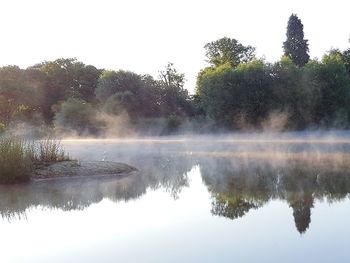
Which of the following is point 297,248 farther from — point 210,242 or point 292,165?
point 292,165

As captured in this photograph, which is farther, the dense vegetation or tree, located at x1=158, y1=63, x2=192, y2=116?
tree, located at x1=158, y1=63, x2=192, y2=116

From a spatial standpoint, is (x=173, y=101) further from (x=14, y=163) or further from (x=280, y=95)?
(x=14, y=163)

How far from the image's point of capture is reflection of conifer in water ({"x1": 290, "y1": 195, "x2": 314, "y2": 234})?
6.67m

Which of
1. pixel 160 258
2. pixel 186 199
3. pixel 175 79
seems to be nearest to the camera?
pixel 160 258

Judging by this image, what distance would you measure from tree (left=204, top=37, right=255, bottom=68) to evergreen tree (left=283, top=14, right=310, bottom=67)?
35.7 ft

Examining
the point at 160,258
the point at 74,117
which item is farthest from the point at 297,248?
the point at 74,117

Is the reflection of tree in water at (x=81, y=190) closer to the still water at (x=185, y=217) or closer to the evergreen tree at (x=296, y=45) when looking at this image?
the still water at (x=185, y=217)

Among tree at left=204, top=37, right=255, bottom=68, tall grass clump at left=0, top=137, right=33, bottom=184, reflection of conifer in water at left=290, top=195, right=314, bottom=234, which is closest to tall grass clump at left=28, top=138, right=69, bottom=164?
tall grass clump at left=0, top=137, right=33, bottom=184

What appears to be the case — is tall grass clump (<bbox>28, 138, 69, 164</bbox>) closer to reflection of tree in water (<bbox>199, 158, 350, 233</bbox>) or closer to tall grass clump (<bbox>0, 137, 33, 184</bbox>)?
tall grass clump (<bbox>0, 137, 33, 184</bbox>)

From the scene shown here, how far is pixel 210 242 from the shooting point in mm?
6113

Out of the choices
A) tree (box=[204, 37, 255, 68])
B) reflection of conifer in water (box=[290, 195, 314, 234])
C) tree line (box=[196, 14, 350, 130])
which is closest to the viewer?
reflection of conifer in water (box=[290, 195, 314, 234])

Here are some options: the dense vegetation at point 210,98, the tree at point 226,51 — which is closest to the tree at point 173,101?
the dense vegetation at point 210,98

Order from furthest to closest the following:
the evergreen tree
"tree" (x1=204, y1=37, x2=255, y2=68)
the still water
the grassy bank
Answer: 1. "tree" (x1=204, y1=37, x2=255, y2=68)
2. the evergreen tree
3. the grassy bank
4. the still water

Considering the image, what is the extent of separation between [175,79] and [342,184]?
4789cm
